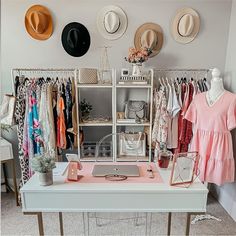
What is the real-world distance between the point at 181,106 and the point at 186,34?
849 millimetres

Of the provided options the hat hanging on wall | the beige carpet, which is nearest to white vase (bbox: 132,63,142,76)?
the hat hanging on wall

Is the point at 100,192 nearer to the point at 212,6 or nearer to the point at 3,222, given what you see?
the point at 3,222

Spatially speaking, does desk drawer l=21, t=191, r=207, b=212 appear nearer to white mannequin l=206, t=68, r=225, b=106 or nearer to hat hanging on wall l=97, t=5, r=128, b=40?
white mannequin l=206, t=68, r=225, b=106

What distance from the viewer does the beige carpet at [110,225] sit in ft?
7.09

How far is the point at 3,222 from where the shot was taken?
2293 millimetres

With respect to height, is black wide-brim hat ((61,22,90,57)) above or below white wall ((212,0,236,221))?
above

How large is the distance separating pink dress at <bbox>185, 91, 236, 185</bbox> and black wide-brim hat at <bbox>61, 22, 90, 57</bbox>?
141 cm

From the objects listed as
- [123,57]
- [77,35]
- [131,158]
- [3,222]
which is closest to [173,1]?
[123,57]

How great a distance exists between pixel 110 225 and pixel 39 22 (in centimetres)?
231

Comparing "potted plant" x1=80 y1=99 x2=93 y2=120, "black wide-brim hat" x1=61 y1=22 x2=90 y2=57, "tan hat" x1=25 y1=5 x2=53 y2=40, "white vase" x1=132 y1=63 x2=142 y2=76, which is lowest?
"potted plant" x1=80 y1=99 x2=93 y2=120

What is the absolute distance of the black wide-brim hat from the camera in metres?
2.52

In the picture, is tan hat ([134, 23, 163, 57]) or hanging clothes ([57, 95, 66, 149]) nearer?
hanging clothes ([57, 95, 66, 149])

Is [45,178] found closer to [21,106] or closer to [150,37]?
[21,106]

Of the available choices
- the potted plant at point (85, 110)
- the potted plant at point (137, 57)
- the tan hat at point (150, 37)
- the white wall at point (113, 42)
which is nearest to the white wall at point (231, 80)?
the white wall at point (113, 42)
